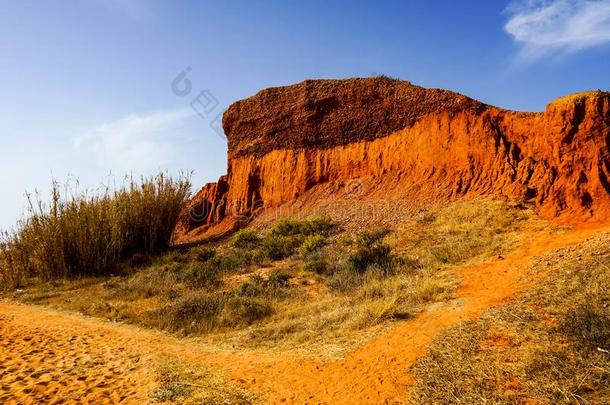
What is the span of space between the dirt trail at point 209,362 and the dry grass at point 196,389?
0.45 feet

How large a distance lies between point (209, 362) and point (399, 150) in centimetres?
1135

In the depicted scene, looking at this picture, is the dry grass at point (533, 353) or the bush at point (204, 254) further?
the bush at point (204, 254)

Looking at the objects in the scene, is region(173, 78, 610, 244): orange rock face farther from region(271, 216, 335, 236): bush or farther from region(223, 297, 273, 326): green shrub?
region(223, 297, 273, 326): green shrub

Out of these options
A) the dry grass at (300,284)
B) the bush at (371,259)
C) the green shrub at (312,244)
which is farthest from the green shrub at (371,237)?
the green shrub at (312,244)

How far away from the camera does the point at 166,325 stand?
295 inches

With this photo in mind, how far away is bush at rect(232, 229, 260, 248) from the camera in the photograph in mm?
14500

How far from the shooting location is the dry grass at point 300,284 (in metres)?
6.41

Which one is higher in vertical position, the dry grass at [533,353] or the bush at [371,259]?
the bush at [371,259]

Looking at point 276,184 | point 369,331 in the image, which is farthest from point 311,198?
point 369,331

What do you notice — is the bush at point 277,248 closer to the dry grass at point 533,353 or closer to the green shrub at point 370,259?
the green shrub at point 370,259

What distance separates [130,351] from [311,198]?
1122 cm

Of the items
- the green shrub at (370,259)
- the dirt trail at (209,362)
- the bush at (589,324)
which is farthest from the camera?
the green shrub at (370,259)

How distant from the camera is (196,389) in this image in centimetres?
449

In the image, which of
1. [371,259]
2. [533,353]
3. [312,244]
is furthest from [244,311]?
[312,244]
